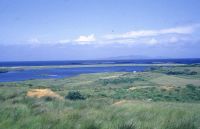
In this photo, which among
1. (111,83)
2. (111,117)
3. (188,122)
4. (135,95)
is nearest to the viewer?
(188,122)

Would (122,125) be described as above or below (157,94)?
above

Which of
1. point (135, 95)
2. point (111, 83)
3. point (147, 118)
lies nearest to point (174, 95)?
point (135, 95)

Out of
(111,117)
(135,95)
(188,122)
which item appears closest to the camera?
(188,122)

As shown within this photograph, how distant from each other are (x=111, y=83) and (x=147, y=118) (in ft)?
192

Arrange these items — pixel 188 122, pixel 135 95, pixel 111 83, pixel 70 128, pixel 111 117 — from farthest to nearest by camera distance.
→ pixel 111 83 → pixel 135 95 → pixel 111 117 → pixel 188 122 → pixel 70 128

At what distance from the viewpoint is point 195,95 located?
41.1 meters

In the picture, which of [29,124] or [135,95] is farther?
[135,95]

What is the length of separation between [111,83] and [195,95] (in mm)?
27318

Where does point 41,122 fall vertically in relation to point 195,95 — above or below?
above

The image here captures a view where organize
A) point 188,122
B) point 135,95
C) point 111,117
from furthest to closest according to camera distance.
Answer: point 135,95, point 111,117, point 188,122

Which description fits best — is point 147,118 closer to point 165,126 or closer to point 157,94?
point 165,126

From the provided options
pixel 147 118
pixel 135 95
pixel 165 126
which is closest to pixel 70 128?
pixel 165 126

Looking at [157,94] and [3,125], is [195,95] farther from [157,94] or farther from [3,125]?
[3,125]

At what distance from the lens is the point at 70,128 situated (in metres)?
6.47
